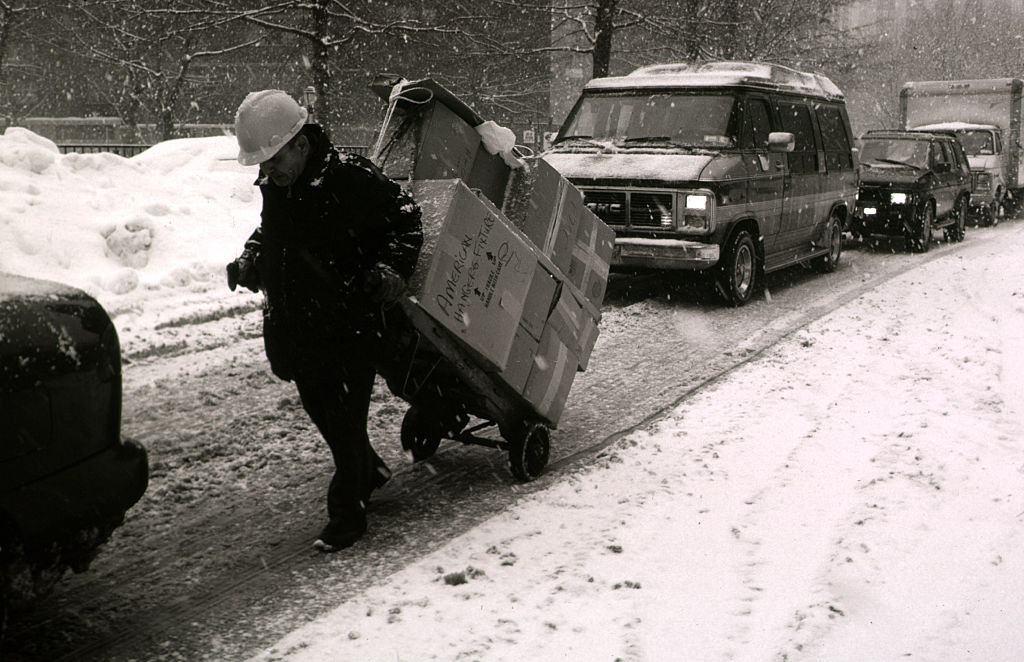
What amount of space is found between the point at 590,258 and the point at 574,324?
21.7 inches

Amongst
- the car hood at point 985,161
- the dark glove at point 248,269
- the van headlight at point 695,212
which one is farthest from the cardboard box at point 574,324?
the car hood at point 985,161

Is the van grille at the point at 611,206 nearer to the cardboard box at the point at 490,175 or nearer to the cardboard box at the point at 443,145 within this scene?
the cardboard box at the point at 490,175

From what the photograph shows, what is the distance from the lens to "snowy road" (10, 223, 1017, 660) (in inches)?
151

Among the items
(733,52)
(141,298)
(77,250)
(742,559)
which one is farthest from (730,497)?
(733,52)

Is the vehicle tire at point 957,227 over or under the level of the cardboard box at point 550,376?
under

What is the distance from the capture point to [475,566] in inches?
167

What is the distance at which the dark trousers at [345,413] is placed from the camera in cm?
424

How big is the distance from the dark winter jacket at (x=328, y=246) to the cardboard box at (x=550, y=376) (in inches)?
44.7

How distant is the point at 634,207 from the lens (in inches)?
395

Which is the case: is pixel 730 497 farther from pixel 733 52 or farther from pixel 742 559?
pixel 733 52

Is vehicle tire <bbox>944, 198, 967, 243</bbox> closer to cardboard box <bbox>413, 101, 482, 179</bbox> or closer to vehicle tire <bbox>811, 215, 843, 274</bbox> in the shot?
vehicle tire <bbox>811, 215, 843, 274</bbox>

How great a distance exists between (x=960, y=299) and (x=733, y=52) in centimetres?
1626

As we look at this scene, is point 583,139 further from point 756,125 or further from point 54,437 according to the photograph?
point 54,437

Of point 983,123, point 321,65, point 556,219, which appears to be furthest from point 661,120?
point 983,123
